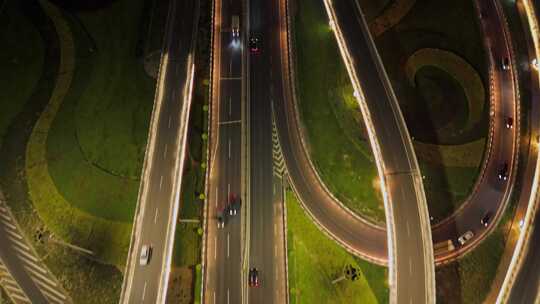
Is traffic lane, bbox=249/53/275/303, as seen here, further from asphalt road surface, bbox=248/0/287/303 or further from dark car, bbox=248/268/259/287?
dark car, bbox=248/268/259/287

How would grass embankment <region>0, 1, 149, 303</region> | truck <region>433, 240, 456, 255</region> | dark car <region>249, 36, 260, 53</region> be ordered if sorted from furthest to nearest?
dark car <region>249, 36, 260, 53</region> < truck <region>433, 240, 456, 255</region> < grass embankment <region>0, 1, 149, 303</region>

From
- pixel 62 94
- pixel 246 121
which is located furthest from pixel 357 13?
pixel 62 94

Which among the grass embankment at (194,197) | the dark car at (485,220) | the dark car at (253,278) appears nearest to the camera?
the dark car at (253,278)

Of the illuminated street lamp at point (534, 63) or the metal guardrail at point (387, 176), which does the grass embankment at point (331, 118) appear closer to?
the metal guardrail at point (387, 176)

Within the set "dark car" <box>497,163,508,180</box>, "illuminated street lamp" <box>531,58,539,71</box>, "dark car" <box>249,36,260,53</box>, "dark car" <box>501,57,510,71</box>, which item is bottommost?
"dark car" <box>497,163,508,180</box>

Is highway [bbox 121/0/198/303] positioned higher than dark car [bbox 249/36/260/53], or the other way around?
dark car [bbox 249/36/260/53]

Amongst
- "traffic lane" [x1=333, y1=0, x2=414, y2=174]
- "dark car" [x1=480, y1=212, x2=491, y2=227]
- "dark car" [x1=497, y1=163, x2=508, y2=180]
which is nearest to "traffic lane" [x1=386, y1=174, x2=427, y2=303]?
"traffic lane" [x1=333, y1=0, x2=414, y2=174]

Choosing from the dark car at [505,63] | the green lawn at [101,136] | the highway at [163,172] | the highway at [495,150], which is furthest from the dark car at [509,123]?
the green lawn at [101,136]
